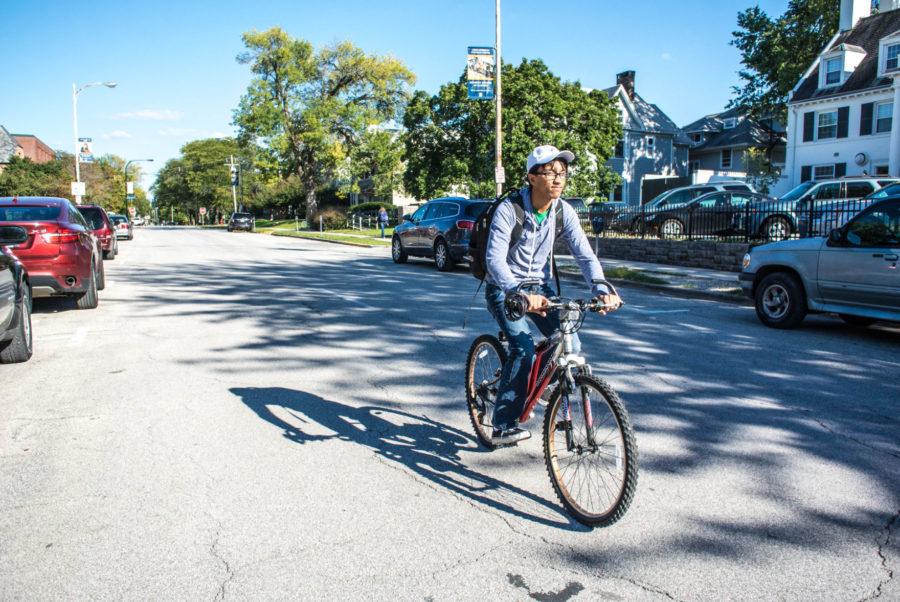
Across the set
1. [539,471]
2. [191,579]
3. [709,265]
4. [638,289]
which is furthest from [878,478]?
[709,265]

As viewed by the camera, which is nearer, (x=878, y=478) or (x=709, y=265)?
(x=878, y=478)

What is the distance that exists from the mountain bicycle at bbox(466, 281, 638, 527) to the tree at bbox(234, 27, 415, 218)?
5532 cm

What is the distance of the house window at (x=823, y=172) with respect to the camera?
35.2m

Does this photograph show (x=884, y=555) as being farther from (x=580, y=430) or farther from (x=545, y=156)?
(x=545, y=156)

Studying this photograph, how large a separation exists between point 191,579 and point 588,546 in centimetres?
181

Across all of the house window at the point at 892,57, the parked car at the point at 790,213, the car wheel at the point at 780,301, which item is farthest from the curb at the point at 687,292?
the house window at the point at 892,57

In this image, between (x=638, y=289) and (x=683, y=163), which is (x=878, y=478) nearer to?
(x=638, y=289)

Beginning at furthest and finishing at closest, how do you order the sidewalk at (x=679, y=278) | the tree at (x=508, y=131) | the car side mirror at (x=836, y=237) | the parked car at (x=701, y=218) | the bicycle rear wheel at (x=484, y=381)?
the tree at (x=508, y=131) < the parked car at (x=701, y=218) < the sidewalk at (x=679, y=278) < the car side mirror at (x=836, y=237) < the bicycle rear wheel at (x=484, y=381)

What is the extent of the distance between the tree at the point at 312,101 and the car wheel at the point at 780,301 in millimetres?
50554

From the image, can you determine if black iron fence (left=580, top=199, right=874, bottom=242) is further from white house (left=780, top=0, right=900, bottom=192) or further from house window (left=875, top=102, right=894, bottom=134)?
house window (left=875, top=102, right=894, bottom=134)

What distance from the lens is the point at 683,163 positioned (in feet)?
185

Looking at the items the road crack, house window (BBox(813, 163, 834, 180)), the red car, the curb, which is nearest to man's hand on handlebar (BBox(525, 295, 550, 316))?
the road crack

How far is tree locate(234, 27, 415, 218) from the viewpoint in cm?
5728

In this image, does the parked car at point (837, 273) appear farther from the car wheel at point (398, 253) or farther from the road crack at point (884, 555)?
the car wheel at point (398, 253)
